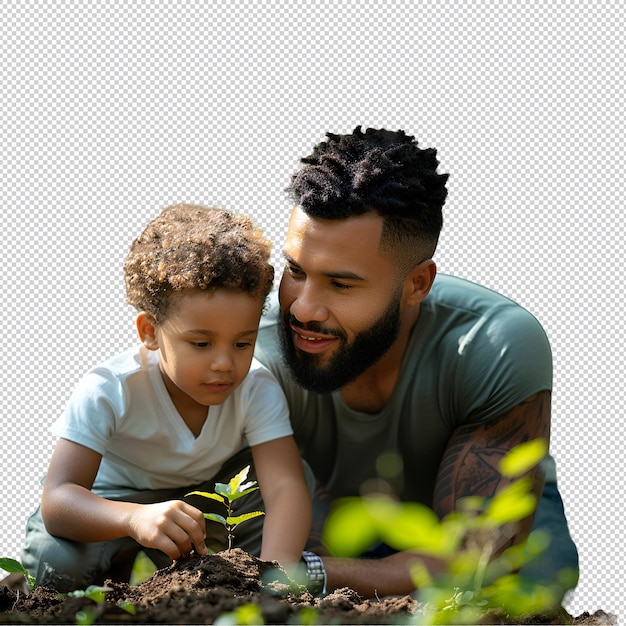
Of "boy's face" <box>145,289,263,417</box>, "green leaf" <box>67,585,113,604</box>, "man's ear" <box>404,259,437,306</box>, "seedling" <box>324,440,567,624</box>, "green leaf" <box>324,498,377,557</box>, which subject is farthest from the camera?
"man's ear" <box>404,259,437,306</box>

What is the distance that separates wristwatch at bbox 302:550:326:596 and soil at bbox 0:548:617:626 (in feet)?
1.84

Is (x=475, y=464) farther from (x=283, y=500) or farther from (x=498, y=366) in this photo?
(x=283, y=500)

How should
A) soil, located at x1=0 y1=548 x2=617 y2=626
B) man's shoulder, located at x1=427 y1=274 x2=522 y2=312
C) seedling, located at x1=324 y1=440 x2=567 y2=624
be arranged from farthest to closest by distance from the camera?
man's shoulder, located at x1=427 y1=274 x2=522 y2=312, soil, located at x1=0 y1=548 x2=617 y2=626, seedling, located at x1=324 y1=440 x2=567 y2=624

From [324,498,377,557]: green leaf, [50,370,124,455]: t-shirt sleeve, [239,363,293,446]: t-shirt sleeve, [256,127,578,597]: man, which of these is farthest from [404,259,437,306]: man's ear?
[324,498,377,557]: green leaf

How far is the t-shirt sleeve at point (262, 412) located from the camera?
13.2ft

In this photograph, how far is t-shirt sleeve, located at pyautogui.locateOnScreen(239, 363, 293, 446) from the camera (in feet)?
13.2

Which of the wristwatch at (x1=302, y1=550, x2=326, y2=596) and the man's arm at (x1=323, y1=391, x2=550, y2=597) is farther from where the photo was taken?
the man's arm at (x1=323, y1=391, x2=550, y2=597)

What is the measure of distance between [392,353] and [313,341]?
44 centimetres

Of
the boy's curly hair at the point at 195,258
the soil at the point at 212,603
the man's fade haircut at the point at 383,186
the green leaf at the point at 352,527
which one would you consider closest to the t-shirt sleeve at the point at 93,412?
the boy's curly hair at the point at 195,258

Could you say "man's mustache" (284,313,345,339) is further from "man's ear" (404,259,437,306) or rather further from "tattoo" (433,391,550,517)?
"tattoo" (433,391,550,517)

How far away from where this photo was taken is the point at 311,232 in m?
4.02

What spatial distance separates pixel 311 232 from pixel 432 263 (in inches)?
21.9

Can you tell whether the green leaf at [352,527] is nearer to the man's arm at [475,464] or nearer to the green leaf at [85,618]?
the green leaf at [85,618]

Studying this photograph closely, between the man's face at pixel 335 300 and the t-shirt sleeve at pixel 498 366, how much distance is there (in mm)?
323
